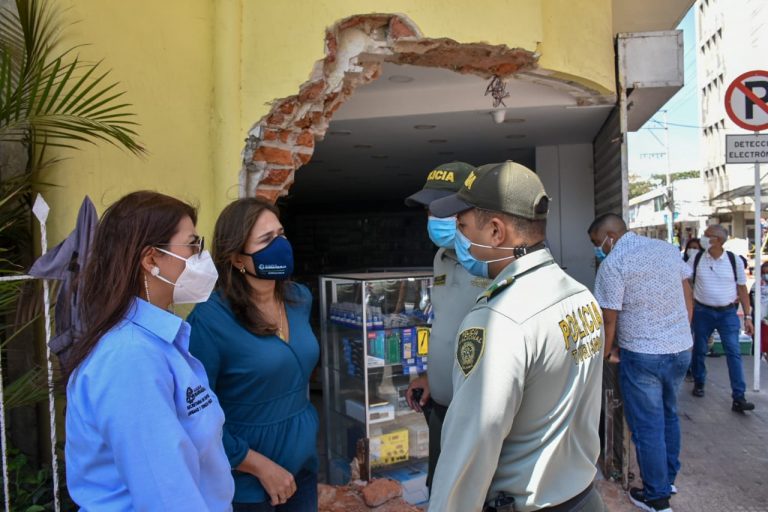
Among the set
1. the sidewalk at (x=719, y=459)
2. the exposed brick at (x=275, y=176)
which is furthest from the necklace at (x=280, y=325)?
the sidewalk at (x=719, y=459)

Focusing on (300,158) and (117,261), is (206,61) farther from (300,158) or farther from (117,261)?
(117,261)

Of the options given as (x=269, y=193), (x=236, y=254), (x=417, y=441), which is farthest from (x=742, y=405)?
(x=236, y=254)

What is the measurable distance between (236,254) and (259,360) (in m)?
0.43

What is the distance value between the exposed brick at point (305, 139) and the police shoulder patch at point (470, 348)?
2373 mm

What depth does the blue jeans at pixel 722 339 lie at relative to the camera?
6.14 m

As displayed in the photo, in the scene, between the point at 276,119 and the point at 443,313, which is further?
the point at 276,119

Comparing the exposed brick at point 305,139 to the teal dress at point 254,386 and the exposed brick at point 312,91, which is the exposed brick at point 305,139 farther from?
the teal dress at point 254,386

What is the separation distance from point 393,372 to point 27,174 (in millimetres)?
2828

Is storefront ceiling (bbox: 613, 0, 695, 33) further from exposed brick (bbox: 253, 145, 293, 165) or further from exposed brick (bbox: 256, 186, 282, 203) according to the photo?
exposed brick (bbox: 256, 186, 282, 203)

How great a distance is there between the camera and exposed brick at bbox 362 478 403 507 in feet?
13.5

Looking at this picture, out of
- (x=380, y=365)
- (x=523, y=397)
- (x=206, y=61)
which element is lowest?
(x=380, y=365)

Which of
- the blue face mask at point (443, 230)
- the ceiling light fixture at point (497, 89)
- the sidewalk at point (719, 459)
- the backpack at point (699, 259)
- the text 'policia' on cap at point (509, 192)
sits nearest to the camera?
the text 'policia' on cap at point (509, 192)

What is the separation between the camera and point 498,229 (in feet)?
6.25

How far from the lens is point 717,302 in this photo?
646cm
